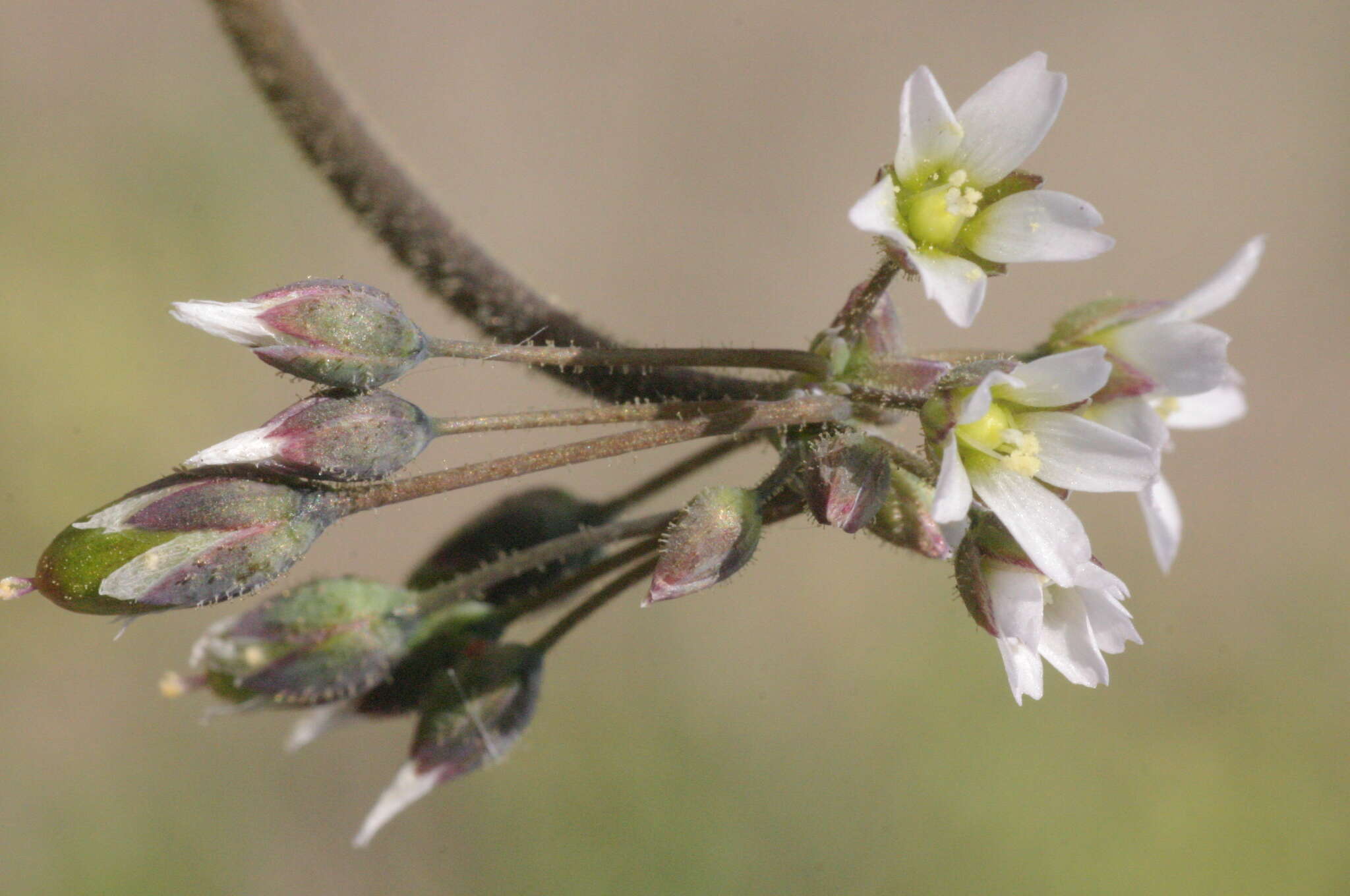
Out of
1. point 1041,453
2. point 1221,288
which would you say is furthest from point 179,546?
point 1221,288

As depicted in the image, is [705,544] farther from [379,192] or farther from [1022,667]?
[379,192]

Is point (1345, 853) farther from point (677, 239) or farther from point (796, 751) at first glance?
point (677, 239)

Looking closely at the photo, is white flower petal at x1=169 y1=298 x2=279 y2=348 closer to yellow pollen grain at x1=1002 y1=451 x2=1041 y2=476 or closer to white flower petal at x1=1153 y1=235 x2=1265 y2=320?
yellow pollen grain at x1=1002 y1=451 x2=1041 y2=476

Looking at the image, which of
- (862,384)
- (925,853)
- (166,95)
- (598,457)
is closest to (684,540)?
(598,457)

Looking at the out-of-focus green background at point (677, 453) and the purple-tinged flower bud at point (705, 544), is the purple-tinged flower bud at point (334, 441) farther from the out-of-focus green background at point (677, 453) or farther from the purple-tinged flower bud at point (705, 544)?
the out-of-focus green background at point (677, 453)

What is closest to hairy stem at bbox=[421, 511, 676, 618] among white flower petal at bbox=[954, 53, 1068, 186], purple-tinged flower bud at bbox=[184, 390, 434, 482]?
purple-tinged flower bud at bbox=[184, 390, 434, 482]
